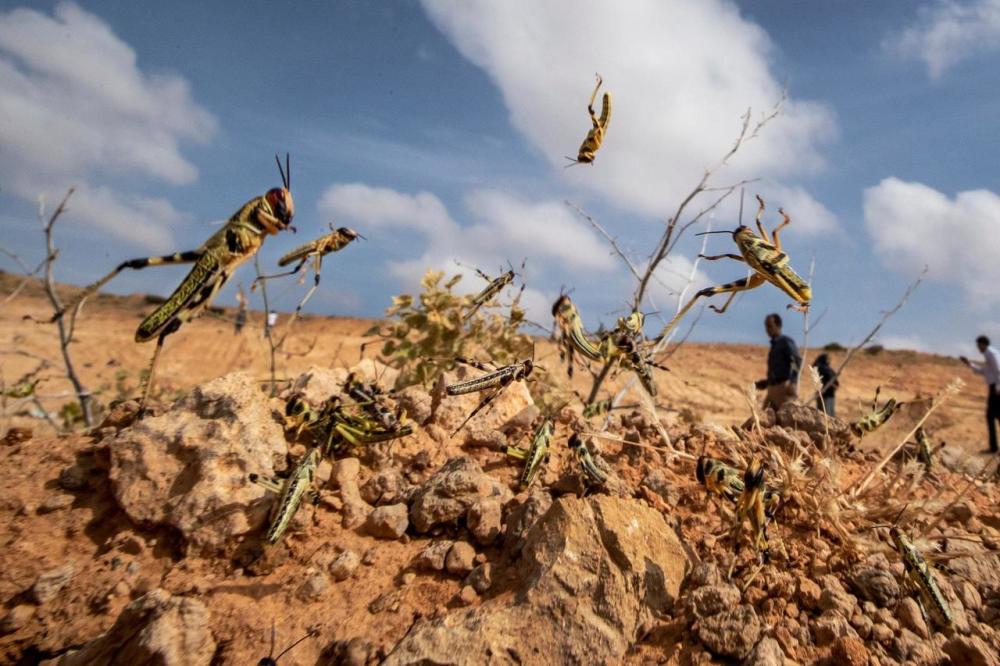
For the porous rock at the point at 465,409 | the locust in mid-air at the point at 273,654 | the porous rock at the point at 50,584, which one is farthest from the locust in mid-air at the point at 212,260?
the porous rock at the point at 465,409

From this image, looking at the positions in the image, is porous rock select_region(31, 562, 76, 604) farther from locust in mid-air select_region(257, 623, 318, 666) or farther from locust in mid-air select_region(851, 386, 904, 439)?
locust in mid-air select_region(851, 386, 904, 439)

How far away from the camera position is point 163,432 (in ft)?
10.8

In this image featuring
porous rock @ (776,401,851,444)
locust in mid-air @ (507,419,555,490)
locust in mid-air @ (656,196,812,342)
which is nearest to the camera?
locust in mid-air @ (656,196,812,342)

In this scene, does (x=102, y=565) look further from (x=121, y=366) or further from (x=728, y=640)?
(x=121, y=366)

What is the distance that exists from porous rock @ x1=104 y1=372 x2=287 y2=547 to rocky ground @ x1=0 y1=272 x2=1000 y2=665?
1cm

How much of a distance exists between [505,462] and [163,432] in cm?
199

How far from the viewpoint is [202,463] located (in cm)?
314

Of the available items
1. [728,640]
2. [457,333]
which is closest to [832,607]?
[728,640]

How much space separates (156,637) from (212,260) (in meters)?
1.61

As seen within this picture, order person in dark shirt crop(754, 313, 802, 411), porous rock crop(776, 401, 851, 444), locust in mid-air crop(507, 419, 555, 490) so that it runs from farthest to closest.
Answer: person in dark shirt crop(754, 313, 802, 411) < porous rock crop(776, 401, 851, 444) < locust in mid-air crop(507, 419, 555, 490)

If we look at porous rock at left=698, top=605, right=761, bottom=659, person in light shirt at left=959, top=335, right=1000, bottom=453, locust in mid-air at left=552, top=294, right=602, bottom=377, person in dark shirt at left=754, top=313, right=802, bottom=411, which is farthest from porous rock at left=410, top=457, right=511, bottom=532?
person in light shirt at left=959, top=335, right=1000, bottom=453

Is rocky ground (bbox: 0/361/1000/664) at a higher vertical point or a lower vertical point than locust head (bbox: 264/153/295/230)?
lower

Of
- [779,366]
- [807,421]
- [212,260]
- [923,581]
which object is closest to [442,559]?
[212,260]

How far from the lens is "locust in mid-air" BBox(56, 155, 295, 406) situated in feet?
5.92
